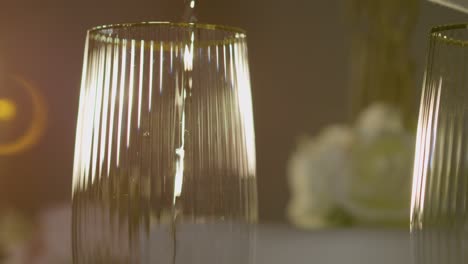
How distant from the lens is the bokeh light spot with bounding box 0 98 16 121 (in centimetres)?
125

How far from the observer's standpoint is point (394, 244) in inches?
53.6

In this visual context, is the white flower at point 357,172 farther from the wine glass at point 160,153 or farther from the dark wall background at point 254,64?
the wine glass at point 160,153

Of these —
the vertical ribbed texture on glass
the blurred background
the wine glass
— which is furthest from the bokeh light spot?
the vertical ribbed texture on glass

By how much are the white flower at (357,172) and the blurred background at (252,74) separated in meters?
0.02

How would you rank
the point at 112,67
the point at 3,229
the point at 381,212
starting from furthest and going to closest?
the point at 381,212 < the point at 3,229 < the point at 112,67

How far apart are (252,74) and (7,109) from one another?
17.7 inches

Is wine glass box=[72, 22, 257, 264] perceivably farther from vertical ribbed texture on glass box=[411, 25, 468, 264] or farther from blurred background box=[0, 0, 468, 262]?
blurred background box=[0, 0, 468, 262]

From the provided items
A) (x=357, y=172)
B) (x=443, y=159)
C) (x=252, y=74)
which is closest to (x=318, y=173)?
(x=357, y=172)

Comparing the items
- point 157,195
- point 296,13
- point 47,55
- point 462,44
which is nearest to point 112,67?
point 157,195

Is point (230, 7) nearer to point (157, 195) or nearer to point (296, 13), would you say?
point (296, 13)

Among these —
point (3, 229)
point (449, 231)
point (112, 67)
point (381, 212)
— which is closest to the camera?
point (449, 231)

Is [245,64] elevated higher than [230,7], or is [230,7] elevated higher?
[230,7]

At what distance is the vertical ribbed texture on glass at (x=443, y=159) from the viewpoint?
2.33 feet

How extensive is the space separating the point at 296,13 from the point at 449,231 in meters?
0.76
